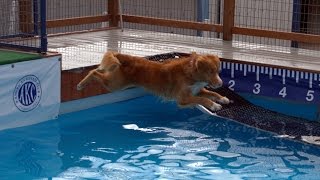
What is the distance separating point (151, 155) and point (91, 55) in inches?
97.1

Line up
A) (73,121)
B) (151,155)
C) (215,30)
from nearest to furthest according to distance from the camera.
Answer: (151,155), (73,121), (215,30)

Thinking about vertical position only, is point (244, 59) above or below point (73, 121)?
above

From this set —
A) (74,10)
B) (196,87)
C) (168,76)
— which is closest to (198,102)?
(196,87)

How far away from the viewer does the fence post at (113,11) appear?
10281mm

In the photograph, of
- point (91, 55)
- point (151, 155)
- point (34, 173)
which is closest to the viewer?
point (34, 173)

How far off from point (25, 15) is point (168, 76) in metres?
2.50

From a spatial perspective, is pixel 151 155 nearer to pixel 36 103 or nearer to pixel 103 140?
pixel 103 140

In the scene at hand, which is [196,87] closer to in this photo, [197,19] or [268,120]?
[268,120]

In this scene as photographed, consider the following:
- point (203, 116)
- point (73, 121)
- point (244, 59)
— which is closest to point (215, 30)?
point (244, 59)

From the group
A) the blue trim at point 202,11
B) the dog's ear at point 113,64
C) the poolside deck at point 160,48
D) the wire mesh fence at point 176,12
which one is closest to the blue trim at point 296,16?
the poolside deck at point 160,48

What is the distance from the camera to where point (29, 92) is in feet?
23.5

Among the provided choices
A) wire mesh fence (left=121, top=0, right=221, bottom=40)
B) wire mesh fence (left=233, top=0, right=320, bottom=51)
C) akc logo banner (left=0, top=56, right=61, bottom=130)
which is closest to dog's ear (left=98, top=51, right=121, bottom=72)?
akc logo banner (left=0, top=56, right=61, bottom=130)

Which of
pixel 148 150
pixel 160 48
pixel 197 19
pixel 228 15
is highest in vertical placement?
pixel 228 15

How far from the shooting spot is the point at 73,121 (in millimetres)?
7570
